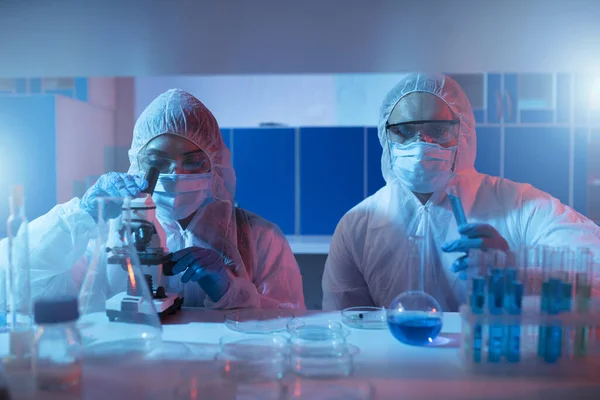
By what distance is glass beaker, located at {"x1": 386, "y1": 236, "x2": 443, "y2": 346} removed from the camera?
0.91 metres

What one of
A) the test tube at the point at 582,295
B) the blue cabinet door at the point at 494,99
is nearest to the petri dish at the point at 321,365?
the test tube at the point at 582,295

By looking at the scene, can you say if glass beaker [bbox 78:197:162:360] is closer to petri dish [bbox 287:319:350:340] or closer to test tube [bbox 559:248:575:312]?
petri dish [bbox 287:319:350:340]

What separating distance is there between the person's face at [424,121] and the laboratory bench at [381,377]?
865 mm

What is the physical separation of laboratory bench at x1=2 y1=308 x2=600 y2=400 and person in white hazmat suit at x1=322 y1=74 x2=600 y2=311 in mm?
728

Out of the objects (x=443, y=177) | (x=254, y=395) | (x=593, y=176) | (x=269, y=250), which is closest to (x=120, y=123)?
(x=269, y=250)

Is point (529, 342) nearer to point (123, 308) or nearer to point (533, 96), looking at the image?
point (123, 308)

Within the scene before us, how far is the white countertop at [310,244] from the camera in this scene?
112 inches

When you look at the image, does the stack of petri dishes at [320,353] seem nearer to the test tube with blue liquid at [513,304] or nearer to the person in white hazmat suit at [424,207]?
the test tube with blue liquid at [513,304]

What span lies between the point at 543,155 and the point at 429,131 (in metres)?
1.74

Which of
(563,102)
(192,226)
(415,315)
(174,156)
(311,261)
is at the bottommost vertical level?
(311,261)

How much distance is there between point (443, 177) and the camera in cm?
167

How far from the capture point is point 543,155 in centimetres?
302

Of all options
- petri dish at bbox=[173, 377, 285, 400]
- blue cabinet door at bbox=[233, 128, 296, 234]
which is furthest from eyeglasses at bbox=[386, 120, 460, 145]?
blue cabinet door at bbox=[233, 128, 296, 234]

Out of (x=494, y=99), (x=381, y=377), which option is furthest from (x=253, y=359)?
(x=494, y=99)
